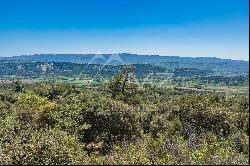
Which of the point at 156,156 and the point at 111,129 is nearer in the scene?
the point at 156,156

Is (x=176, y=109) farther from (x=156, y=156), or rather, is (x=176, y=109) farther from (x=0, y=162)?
(x=0, y=162)

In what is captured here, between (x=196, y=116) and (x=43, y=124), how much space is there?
21754 mm

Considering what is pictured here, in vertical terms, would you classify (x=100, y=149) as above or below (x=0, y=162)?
below

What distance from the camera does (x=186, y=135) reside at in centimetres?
4575

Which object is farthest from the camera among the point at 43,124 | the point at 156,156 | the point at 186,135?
the point at 43,124

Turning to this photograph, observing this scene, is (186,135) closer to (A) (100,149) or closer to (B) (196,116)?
(B) (196,116)

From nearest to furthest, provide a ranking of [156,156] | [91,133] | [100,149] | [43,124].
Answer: [156,156] → [100,149] → [91,133] → [43,124]

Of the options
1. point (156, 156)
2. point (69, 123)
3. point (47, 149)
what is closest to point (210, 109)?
point (69, 123)

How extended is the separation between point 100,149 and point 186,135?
11547 mm

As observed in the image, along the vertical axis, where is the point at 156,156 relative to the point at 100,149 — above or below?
above

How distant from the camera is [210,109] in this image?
172ft

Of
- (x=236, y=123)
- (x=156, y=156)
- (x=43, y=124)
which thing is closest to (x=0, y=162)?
(x=156, y=156)

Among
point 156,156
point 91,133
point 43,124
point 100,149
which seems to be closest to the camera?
point 156,156

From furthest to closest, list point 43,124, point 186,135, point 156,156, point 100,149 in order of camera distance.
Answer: point 43,124 → point 100,149 → point 186,135 → point 156,156
